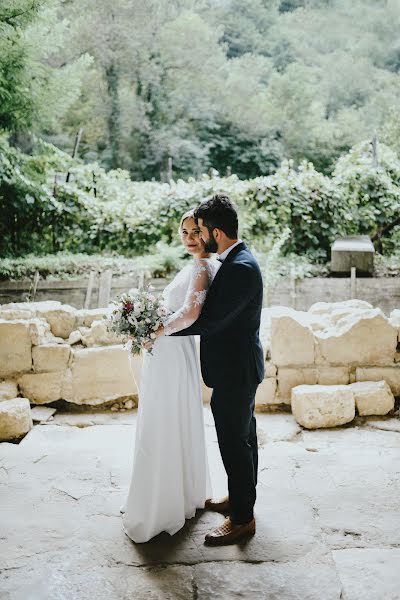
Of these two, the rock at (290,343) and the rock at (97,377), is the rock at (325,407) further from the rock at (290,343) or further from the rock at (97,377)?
the rock at (97,377)

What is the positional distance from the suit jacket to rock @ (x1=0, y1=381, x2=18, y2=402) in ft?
8.53

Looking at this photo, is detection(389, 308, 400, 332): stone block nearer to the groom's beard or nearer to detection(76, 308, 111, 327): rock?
the groom's beard

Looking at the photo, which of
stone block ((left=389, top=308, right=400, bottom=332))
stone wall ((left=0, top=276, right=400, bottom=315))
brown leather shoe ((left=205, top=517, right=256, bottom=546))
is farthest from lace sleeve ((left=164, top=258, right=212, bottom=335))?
stone wall ((left=0, top=276, right=400, bottom=315))

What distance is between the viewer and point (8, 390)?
4480mm

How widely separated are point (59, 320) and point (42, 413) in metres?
1.02

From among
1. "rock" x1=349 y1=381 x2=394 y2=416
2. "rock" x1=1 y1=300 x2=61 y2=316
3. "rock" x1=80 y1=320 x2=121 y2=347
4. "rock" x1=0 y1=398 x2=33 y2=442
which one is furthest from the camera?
"rock" x1=1 y1=300 x2=61 y2=316

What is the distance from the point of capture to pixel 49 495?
310 centimetres

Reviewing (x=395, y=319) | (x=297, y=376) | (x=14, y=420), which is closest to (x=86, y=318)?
(x=14, y=420)

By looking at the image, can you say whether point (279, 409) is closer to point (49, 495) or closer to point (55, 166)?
point (49, 495)

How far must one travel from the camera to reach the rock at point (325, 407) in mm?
4168

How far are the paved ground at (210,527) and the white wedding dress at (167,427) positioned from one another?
124mm

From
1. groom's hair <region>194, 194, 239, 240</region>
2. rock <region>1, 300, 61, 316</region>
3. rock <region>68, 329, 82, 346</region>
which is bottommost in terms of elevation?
rock <region>68, 329, 82, 346</region>

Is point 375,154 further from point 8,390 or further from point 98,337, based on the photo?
point 8,390

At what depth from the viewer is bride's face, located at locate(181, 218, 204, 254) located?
2.67 metres
